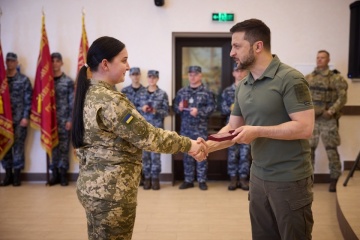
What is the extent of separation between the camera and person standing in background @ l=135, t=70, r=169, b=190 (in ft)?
16.7

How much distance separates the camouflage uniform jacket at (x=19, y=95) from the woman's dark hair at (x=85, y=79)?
12.5 feet

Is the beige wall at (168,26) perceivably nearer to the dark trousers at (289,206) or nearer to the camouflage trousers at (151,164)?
the camouflage trousers at (151,164)

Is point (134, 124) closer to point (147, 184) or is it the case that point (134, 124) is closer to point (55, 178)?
point (147, 184)

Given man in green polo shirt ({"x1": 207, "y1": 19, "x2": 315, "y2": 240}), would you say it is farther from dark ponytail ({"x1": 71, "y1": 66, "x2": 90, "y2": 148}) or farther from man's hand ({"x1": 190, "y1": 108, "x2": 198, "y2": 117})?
man's hand ({"x1": 190, "y1": 108, "x2": 198, "y2": 117})

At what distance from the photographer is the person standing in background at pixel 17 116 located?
206 inches

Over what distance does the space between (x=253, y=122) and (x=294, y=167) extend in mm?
306

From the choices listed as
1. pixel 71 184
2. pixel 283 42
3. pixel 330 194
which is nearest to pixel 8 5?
pixel 71 184

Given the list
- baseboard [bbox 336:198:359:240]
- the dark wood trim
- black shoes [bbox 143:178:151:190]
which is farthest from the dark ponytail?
the dark wood trim

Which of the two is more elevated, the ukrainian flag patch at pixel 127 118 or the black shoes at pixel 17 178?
the ukrainian flag patch at pixel 127 118

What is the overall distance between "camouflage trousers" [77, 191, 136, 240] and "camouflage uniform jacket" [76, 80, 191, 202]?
0.03m

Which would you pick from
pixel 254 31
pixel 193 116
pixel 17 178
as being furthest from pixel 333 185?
pixel 17 178

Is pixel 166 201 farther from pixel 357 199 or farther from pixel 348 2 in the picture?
pixel 348 2

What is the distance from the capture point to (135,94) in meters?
5.22

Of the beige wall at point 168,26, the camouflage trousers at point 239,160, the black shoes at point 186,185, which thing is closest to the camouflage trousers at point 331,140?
the beige wall at point 168,26
